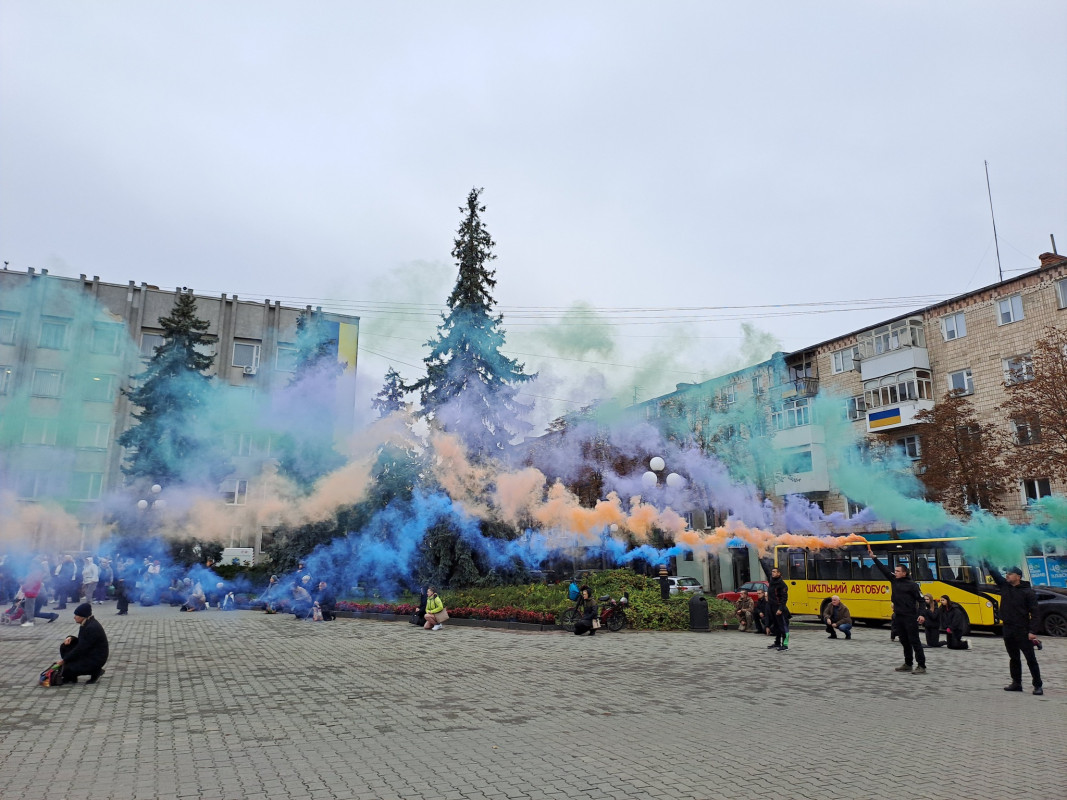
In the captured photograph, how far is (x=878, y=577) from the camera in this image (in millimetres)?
23656

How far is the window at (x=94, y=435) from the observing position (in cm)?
2653

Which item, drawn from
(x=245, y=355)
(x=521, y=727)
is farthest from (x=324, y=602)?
(x=245, y=355)

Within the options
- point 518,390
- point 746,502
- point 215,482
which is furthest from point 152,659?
point 746,502

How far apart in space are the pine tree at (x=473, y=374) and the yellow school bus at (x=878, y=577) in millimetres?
12189

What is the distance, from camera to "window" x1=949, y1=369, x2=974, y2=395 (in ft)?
115

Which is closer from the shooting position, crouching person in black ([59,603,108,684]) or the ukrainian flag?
crouching person in black ([59,603,108,684])

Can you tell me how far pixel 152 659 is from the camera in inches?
530

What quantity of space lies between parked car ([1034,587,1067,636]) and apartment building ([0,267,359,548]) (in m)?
25.1

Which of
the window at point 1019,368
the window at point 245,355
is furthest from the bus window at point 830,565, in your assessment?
the window at point 245,355

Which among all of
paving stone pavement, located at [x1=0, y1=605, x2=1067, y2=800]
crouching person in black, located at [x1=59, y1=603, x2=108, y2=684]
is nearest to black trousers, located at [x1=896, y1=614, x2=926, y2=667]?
paving stone pavement, located at [x1=0, y1=605, x2=1067, y2=800]

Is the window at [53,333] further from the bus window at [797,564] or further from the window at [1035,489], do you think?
the window at [1035,489]

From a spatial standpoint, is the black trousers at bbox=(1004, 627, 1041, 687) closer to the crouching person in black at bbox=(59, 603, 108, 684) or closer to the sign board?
the crouching person in black at bbox=(59, 603, 108, 684)

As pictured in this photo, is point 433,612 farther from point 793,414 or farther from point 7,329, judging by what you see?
point 793,414

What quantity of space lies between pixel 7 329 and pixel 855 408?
1574 inches
